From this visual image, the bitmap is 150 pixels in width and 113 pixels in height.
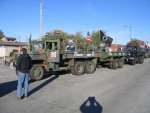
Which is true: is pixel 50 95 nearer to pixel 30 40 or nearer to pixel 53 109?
pixel 53 109

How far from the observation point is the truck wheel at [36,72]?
13182mm

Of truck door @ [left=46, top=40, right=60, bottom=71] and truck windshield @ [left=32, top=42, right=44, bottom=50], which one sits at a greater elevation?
truck windshield @ [left=32, top=42, right=44, bottom=50]

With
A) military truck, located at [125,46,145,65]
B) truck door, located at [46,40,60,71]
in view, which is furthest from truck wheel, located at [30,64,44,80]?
military truck, located at [125,46,145,65]

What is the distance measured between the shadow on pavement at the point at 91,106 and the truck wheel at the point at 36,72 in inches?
217

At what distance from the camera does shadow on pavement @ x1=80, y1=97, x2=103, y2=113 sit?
7.05m

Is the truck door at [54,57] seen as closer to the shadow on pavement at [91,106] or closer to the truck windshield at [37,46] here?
the truck windshield at [37,46]

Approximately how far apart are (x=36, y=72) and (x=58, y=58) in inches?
67.4

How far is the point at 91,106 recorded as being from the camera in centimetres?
756

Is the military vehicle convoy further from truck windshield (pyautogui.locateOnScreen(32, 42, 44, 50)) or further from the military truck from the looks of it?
the military truck

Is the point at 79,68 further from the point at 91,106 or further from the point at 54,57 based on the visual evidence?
the point at 91,106

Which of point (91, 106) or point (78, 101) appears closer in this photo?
point (91, 106)

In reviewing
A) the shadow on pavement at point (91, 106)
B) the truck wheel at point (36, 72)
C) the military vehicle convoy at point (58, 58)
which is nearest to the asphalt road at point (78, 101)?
the shadow on pavement at point (91, 106)

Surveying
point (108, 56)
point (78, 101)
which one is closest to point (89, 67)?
point (108, 56)

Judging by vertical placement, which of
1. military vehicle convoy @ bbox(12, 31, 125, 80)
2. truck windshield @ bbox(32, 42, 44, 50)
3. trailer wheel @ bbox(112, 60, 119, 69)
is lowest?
trailer wheel @ bbox(112, 60, 119, 69)
